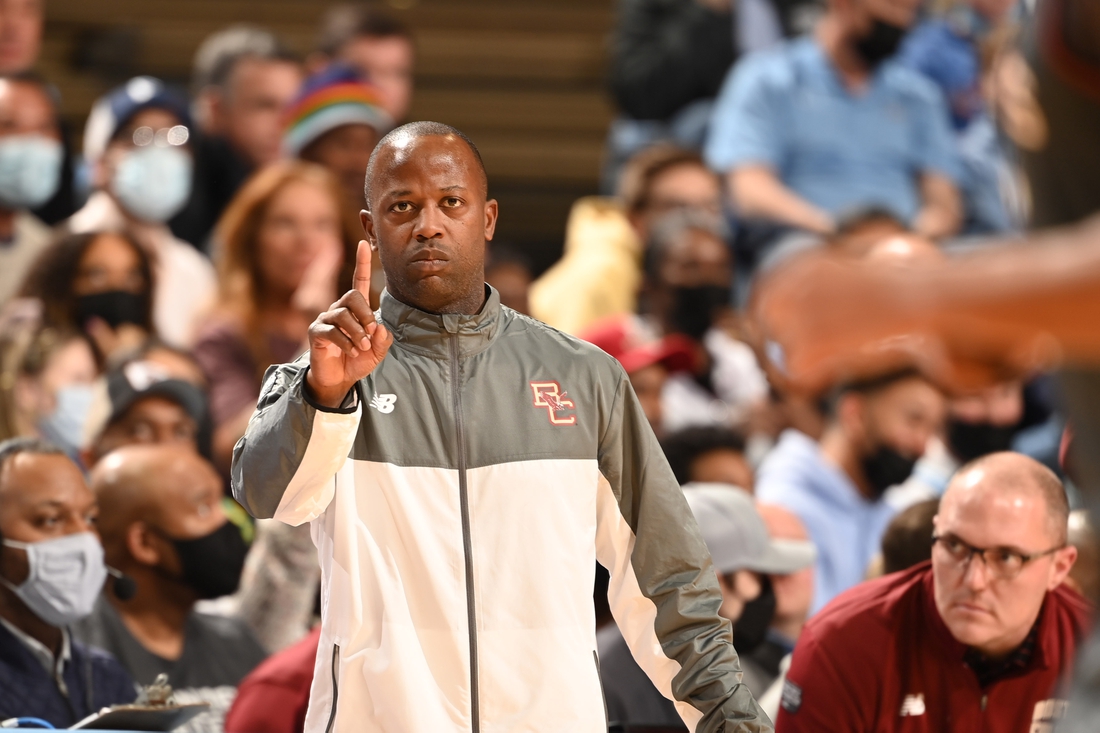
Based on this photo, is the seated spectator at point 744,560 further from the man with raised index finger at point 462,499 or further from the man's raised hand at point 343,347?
the man's raised hand at point 343,347

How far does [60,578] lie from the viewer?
4117mm

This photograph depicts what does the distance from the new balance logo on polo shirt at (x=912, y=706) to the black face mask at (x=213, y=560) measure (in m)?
2.09

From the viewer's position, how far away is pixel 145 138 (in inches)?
271

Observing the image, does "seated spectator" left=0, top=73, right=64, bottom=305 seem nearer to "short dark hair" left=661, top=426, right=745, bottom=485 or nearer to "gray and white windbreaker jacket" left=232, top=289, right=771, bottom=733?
"short dark hair" left=661, top=426, right=745, bottom=485

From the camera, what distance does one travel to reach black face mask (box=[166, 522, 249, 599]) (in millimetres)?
4750

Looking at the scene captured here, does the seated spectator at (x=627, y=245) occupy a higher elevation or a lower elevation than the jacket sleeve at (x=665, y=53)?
lower

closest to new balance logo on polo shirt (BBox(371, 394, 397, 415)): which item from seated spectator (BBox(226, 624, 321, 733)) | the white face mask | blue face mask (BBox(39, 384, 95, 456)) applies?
seated spectator (BBox(226, 624, 321, 733))

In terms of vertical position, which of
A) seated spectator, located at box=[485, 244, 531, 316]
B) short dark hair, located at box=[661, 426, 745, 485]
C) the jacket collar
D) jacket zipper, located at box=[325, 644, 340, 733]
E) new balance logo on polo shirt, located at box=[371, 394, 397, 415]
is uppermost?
the jacket collar

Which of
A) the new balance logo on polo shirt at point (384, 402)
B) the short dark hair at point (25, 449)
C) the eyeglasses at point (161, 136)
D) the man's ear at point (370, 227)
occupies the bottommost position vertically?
the short dark hair at point (25, 449)

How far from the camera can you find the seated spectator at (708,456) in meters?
5.59

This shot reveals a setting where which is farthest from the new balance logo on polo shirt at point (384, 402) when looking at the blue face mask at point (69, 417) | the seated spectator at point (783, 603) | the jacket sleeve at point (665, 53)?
the jacket sleeve at point (665, 53)

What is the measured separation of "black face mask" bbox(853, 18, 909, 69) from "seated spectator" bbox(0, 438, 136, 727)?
4444 mm

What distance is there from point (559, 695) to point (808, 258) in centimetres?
150

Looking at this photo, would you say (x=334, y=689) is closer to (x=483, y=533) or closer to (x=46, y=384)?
(x=483, y=533)
